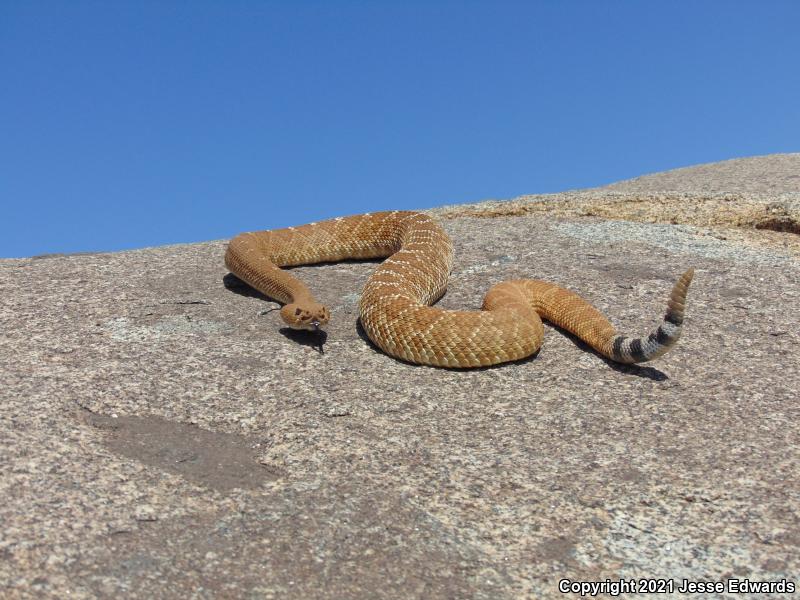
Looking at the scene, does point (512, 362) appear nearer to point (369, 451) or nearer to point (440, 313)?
point (440, 313)

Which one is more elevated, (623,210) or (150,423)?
(623,210)

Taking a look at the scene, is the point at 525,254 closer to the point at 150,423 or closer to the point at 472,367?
the point at 472,367

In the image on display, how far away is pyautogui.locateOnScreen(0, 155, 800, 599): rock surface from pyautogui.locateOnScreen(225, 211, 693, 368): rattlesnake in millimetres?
186

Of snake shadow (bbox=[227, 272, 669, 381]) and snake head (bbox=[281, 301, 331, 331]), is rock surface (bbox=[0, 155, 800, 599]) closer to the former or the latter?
snake shadow (bbox=[227, 272, 669, 381])

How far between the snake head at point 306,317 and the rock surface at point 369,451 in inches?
7.2

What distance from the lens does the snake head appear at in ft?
A: 22.4

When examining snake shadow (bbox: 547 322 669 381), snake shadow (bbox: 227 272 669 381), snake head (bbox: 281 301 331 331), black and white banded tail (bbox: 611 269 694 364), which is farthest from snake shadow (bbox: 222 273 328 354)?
black and white banded tail (bbox: 611 269 694 364)

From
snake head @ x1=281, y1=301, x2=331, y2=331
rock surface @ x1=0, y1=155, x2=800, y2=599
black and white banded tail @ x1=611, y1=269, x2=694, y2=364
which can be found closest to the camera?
rock surface @ x1=0, y1=155, x2=800, y2=599

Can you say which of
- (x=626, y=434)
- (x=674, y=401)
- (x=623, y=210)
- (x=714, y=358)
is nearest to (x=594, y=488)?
(x=626, y=434)

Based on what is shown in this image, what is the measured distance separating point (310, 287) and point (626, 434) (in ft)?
14.7

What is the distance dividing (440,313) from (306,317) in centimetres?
124

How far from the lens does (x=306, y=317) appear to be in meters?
6.82

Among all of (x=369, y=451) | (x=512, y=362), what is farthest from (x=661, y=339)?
(x=369, y=451)

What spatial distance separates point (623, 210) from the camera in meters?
13.0
